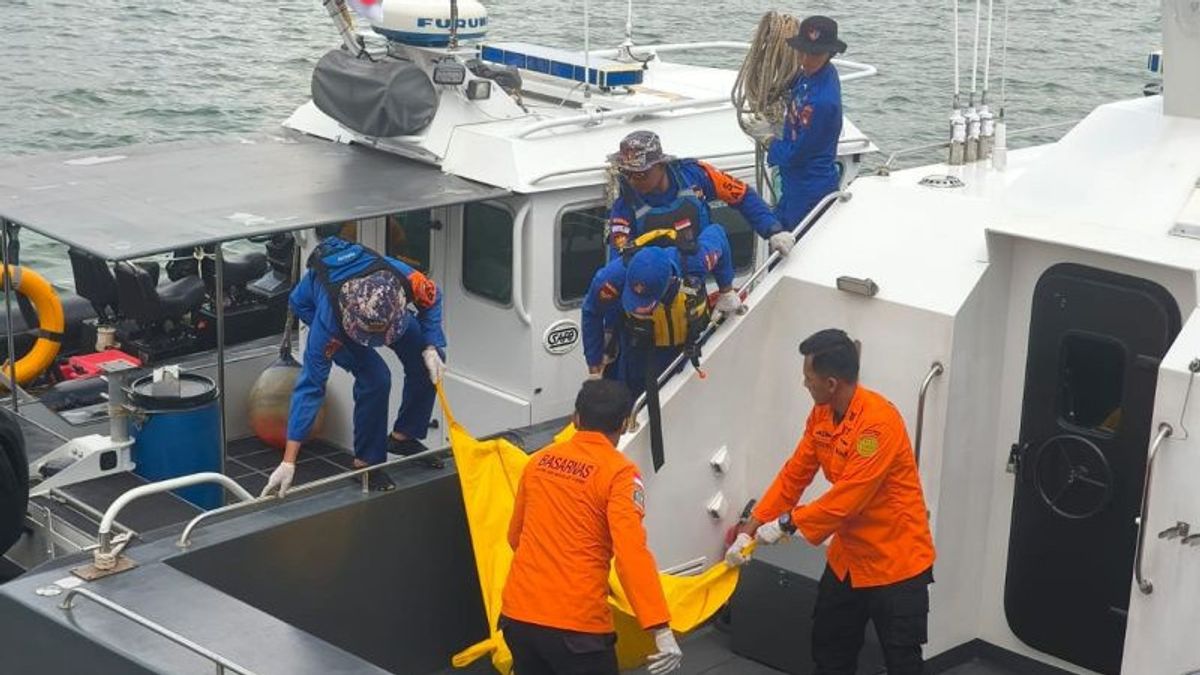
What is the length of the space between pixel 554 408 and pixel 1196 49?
272 cm

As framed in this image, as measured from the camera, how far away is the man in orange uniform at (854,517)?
5.30 meters

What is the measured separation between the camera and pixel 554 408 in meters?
7.07

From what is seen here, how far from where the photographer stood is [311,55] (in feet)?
70.4

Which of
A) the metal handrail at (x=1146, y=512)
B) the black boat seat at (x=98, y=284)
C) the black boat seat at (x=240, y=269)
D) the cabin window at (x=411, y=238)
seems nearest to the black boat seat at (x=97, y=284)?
→ the black boat seat at (x=98, y=284)

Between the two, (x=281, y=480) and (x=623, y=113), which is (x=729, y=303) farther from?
(x=281, y=480)

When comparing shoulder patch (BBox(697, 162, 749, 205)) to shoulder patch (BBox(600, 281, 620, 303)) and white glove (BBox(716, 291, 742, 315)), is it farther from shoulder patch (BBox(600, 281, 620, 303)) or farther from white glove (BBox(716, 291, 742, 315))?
shoulder patch (BBox(600, 281, 620, 303))

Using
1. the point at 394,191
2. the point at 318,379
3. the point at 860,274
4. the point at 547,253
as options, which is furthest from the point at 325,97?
the point at 860,274

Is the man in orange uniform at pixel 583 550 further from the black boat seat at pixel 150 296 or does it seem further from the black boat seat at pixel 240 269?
the black boat seat at pixel 240 269

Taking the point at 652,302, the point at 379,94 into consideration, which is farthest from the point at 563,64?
the point at 652,302

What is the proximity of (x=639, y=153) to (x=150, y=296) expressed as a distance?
3051mm

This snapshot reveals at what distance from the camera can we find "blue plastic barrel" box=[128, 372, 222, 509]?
6855mm

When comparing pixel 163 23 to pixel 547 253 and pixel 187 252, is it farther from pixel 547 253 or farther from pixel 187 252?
pixel 547 253

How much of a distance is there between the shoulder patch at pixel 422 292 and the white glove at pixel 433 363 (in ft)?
0.52

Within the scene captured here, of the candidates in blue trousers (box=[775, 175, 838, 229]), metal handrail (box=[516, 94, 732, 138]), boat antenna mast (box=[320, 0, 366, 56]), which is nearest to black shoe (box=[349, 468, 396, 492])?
metal handrail (box=[516, 94, 732, 138])
